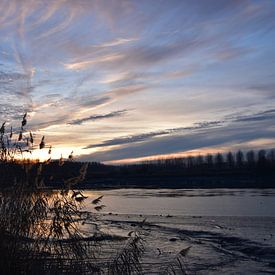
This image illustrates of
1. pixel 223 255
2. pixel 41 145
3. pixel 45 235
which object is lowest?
pixel 223 255

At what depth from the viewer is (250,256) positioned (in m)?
15.5

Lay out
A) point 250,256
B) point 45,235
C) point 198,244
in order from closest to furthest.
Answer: point 45,235, point 250,256, point 198,244

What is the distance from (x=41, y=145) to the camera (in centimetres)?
796

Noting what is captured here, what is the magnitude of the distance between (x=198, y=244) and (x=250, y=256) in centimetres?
277

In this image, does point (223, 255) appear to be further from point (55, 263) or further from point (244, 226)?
point (55, 263)

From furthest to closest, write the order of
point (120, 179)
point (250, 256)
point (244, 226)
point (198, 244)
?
point (120, 179)
point (244, 226)
point (198, 244)
point (250, 256)

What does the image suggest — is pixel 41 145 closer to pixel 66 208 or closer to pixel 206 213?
pixel 66 208

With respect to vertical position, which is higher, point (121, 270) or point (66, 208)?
point (66, 208)

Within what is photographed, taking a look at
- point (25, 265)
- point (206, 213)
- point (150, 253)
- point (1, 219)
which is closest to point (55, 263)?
point (25, 265)

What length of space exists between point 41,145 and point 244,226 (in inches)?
667

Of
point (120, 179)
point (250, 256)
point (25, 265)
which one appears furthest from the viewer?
point (120, 179)

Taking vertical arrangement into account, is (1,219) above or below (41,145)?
below

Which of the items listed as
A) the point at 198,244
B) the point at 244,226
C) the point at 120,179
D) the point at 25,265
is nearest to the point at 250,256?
the point at 198,244

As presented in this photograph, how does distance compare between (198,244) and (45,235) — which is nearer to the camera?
(45,235)
